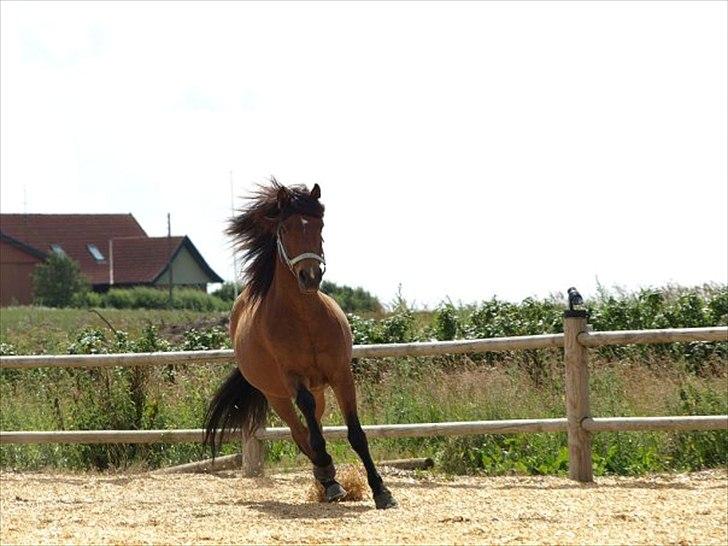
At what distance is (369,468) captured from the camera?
7.93 m

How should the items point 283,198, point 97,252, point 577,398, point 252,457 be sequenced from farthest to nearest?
1. point 97,252
2. point 252,457
3. point 577,398
4. point 283,198

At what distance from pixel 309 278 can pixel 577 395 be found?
108 inches

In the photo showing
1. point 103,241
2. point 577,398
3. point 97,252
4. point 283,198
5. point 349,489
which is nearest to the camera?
point 283,198

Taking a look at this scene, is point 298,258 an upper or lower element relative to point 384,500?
upper

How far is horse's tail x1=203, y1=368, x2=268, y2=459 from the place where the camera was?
9.71 meters

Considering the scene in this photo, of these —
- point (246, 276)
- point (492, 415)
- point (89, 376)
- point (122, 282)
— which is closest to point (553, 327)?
point (492, 415)

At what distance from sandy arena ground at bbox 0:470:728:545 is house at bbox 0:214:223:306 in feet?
181

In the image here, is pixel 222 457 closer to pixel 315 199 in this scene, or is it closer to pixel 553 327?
pixel 315 199

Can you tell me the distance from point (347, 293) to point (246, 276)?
29.4 metres

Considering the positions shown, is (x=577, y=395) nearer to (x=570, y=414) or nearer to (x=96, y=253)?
(x=570, y=414)

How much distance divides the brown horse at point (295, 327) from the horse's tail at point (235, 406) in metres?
0.68

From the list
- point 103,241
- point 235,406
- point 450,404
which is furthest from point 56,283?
point 235,406

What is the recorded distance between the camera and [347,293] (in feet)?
126

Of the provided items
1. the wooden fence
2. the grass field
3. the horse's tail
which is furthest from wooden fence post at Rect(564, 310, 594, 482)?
the horse's tail
